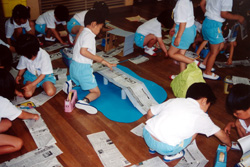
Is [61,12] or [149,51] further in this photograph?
[149,51]

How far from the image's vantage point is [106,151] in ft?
6.87

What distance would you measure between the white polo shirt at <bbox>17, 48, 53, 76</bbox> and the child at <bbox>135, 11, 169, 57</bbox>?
159cm

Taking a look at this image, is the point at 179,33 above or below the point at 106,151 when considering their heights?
above

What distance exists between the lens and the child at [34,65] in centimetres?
252

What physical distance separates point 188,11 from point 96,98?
1.43 metres

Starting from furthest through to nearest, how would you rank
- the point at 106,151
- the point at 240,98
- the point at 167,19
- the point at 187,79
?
the point at 167,19 → the point at 187,79 → the point at 106,151 → the point at 240,98

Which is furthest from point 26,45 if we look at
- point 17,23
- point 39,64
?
point 17,23

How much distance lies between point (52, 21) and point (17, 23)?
1.70 feet

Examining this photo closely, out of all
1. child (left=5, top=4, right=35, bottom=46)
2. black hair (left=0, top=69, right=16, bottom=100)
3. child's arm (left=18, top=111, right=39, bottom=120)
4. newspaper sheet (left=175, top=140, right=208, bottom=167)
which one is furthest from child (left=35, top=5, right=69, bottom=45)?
newspaper sheet (left=175, top=140, right=208, bottom=167)

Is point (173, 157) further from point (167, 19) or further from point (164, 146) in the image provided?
point (167, 19)

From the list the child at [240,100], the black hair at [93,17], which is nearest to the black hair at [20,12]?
the black hair at [93,17]

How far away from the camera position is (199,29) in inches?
156

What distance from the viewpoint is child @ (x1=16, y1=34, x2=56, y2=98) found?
252 centimetres

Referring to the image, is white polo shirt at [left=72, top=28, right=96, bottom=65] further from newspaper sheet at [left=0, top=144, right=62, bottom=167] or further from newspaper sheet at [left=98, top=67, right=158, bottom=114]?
newspaper sheet at [left=0, top=144, right=62, bottom=167]
